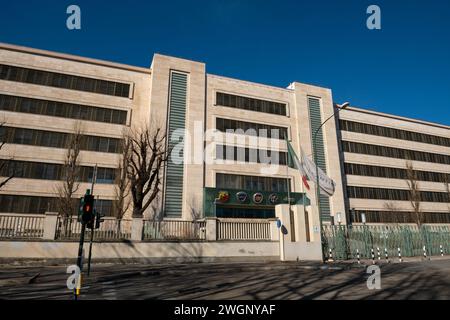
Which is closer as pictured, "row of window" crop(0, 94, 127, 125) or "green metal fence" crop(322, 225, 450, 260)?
"green metal fence" crop(322, 225, 450, 260)

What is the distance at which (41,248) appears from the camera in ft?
50.8

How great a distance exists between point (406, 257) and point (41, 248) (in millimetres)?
24479

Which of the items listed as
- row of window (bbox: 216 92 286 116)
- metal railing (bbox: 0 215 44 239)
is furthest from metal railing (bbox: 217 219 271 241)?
row of window (bbox: 216 92 286 116)

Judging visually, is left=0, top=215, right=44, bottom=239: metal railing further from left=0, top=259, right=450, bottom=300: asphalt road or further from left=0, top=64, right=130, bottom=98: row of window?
left=0, top=64, right=130, bottom=98: row of window

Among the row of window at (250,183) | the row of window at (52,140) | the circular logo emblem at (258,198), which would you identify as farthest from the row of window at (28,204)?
the circular logo emblem at (258,198)

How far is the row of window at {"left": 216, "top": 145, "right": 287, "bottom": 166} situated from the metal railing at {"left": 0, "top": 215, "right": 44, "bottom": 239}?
17504 mm

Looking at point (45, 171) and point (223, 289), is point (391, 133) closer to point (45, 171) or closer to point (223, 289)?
point (223, 289)

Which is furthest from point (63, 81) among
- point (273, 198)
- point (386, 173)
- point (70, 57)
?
point (386, 173)

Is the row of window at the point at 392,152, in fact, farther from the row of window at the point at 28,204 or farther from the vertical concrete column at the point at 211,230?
the row of window at the point at 28,204

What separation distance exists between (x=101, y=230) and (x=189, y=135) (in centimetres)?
1452

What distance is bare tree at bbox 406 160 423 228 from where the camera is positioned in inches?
1500

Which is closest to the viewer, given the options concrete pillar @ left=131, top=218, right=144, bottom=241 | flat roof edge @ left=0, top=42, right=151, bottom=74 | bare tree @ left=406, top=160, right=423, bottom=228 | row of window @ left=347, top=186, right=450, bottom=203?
concrete pillar @ left=131, top=218, right=144, bottom=241

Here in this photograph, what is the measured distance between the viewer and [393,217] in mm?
37344

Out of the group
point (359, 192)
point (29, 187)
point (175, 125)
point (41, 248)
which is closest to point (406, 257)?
point (359, 192)
